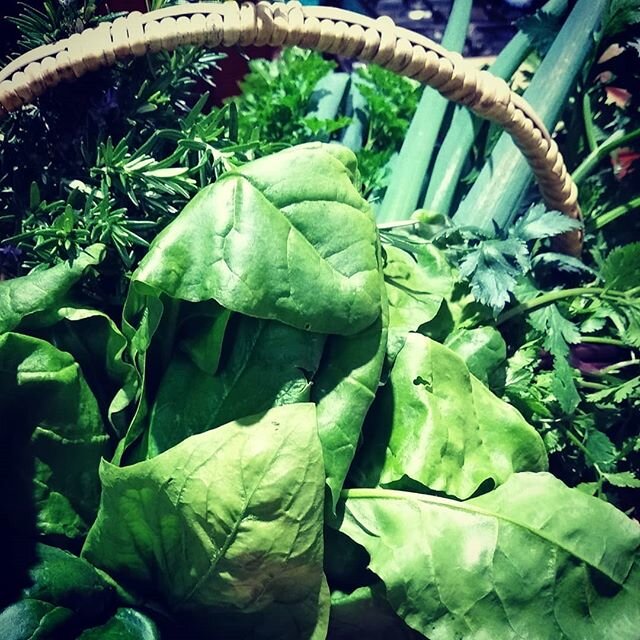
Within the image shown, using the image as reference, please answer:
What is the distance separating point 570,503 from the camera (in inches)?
31.0

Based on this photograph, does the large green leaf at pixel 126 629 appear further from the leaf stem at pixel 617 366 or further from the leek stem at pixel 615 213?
the leek stem at pixel 615 213

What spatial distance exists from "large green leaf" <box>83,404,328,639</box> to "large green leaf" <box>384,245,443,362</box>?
0.77 feet

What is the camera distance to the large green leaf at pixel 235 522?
63 centimetres

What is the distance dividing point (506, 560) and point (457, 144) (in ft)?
2.06

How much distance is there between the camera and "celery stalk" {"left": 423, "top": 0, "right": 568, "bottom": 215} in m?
1.08

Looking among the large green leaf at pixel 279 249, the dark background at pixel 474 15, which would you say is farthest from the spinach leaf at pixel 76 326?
the dark background at pixel 474 15

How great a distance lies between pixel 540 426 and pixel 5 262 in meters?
0.69

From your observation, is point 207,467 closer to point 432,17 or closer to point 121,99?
point 121,99

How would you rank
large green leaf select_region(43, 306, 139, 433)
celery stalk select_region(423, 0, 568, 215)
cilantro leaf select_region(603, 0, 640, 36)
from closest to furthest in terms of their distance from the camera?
large green leaf select_region(43, 306, 139, 433)
cilantro leaf select_region(603, 0, 640, 36)
celery stalk select_region(423, 0, 568, 215)

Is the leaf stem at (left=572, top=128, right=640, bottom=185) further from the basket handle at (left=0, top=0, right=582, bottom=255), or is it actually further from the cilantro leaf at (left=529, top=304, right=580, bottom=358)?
the cilantro leaf at (left=529, top=304, right=580, bottom=358)

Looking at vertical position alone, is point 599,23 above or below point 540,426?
above

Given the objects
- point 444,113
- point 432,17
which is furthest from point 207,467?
point 432,17

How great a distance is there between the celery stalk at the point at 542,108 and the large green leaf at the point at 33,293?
0.57 metres

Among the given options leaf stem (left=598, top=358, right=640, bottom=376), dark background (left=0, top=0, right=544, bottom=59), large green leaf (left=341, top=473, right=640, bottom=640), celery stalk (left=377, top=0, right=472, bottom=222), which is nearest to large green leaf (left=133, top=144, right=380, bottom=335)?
large green leaf (left=341, top=473, right=640, bottom=640)
